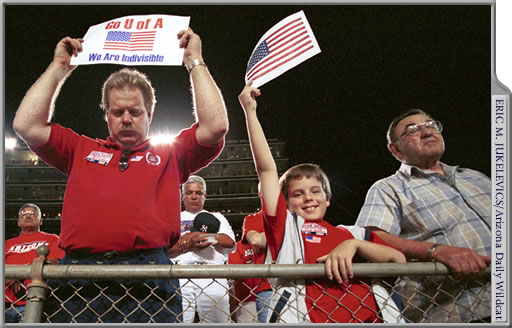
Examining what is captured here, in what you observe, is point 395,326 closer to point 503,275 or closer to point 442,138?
point 503,275

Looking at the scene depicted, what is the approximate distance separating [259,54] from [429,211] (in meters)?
1.45

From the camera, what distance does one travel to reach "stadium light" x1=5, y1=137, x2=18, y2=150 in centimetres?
245

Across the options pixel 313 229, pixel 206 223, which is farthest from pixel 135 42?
pixel 313 229

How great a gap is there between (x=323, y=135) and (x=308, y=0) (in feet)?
2.92

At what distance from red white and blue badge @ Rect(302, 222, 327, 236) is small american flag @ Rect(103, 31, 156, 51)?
1.41 meters

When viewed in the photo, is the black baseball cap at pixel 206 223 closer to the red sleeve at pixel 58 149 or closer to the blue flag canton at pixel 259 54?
the red sleeve at pixel 58 149

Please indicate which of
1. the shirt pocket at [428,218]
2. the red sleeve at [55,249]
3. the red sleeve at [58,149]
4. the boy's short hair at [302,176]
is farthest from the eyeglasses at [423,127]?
the red sleeve at [55,249]

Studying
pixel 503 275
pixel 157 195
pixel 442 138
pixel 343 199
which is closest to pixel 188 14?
pixel 157 195

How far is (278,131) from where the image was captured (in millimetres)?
2760

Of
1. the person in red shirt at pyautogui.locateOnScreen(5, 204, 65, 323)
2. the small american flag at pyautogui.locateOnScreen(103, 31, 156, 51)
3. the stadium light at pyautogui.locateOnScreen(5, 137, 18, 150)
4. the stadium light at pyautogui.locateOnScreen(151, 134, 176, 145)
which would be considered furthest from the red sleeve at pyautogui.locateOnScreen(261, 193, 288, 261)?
the stadium light at pyautogui.locateOnScreen(5, 137, 18, 150)

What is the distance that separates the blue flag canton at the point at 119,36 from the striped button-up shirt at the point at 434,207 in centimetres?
179

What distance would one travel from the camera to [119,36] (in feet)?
8.38

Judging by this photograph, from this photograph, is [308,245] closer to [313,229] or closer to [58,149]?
[313,229]

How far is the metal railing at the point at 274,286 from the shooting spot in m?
1.47
